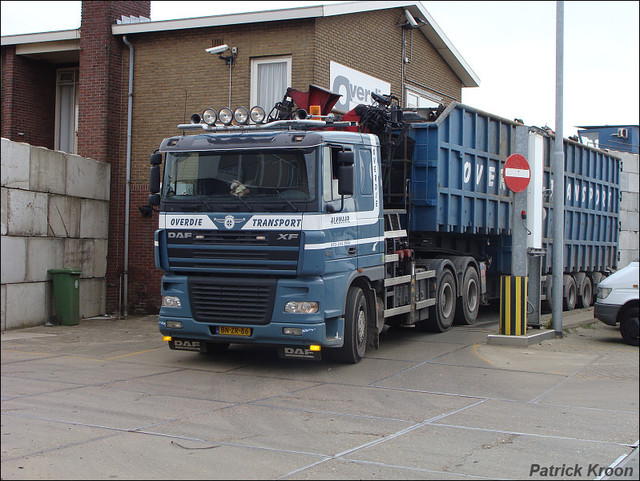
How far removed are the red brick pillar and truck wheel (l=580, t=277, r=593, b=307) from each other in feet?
39.4

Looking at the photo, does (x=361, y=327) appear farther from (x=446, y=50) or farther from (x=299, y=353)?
(x=446, y=50)

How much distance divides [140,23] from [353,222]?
953 cm

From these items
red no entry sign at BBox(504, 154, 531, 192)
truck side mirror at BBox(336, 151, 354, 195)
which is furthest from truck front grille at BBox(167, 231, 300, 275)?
red no entry sign at BBox(504, 154, 531, 192)

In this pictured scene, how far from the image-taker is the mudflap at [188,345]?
1120 cm

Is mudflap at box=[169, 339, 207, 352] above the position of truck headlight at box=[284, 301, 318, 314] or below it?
below

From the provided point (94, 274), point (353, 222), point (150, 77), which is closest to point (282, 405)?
point (353, 222)

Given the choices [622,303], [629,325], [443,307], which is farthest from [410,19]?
[629,325]

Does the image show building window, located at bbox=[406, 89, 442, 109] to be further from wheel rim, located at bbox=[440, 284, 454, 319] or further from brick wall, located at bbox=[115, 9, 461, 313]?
wheel rim, located at bbox=[440, 284, 454, 319]

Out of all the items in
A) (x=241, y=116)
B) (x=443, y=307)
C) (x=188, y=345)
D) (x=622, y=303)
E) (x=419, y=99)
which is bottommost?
(x=188, y=345)

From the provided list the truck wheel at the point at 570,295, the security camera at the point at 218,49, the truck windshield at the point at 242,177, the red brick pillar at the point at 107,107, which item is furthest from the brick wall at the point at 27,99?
the truck wheel at the point at 570,295

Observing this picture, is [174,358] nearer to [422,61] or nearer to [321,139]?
[321,139]

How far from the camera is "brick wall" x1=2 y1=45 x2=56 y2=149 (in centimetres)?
1984

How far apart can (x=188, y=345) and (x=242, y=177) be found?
2672 millimetres

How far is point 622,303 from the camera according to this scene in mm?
12422
